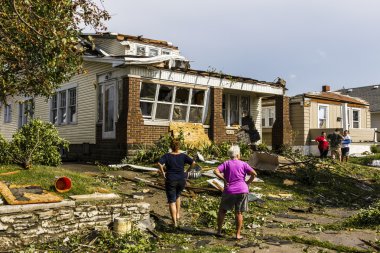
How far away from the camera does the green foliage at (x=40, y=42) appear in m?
8.91

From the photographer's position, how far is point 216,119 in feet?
61.6

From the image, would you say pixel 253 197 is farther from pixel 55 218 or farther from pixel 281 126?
pixel 281 126

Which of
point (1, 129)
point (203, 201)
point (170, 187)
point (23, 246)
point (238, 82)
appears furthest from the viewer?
point (1, 129)

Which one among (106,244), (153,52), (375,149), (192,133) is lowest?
(106,244)

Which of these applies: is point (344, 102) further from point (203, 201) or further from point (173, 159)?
point (173, 159)

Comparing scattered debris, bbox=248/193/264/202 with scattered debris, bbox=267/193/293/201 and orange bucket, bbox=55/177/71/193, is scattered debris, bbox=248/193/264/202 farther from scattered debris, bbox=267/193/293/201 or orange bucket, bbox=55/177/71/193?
Answer: orange bucket, bbox=55/177/71/193

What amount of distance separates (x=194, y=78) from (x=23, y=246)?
12690 millimetres

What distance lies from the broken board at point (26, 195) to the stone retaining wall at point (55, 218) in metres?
0.13

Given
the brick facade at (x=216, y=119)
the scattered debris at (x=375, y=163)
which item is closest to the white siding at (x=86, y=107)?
the brick facade at (x=216, y=119)

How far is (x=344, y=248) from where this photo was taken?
21.9 feet

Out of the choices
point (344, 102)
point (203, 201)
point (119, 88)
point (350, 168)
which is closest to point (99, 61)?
point (119, 88)

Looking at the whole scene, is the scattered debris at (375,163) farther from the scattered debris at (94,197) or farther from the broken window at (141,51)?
the scattered debris at (94,197)

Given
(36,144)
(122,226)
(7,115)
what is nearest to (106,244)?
(122,226)

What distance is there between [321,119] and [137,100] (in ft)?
51.4
